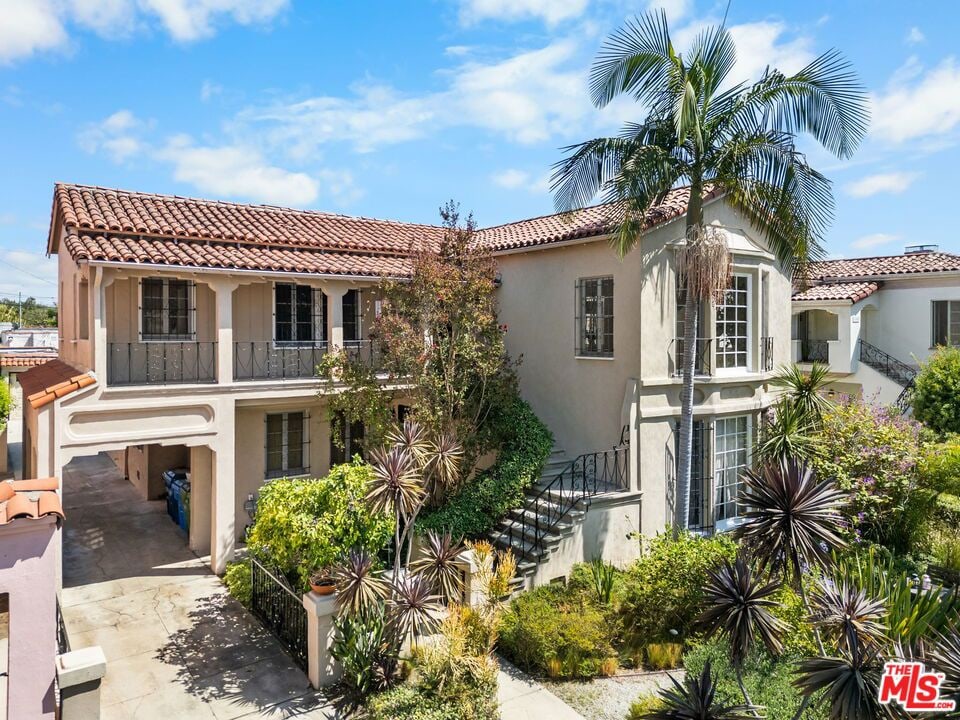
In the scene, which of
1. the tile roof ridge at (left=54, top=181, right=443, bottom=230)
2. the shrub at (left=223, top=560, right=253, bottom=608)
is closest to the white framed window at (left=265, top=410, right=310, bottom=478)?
the shrub at (left=223, top=560, right=253, bottom=608)

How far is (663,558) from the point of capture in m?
10.9

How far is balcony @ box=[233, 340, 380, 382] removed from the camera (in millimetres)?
15062

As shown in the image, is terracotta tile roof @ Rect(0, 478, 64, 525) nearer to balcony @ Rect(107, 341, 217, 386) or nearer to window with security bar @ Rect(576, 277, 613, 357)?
balcony @ Rect(107, 341, 217, 386)

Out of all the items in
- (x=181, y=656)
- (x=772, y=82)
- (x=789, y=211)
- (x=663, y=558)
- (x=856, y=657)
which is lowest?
(x=181, y=656)

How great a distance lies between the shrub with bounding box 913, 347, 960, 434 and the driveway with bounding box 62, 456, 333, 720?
68.7 ft

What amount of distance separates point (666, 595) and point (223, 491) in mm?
9855

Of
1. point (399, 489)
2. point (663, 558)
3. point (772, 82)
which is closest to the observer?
point (399, 489)

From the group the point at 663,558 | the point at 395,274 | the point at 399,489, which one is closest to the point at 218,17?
the point at 395,274

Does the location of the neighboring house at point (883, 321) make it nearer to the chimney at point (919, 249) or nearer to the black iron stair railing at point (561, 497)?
the chimney at point (919, 249)

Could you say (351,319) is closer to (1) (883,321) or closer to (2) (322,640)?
(2) (322,640)

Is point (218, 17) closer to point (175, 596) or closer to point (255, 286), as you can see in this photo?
point (255, 286)

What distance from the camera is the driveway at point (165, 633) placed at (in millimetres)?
8898

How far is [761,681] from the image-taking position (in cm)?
768

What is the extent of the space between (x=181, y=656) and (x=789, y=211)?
47.2 ft
